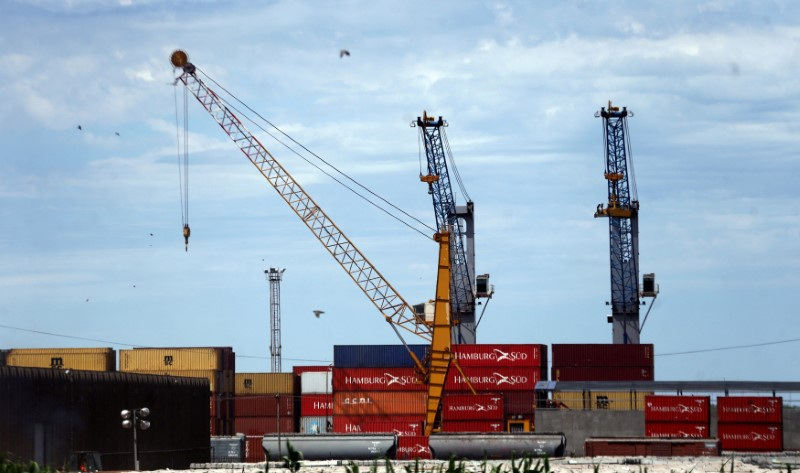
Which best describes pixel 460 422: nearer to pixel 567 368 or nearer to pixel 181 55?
pixel 567 368

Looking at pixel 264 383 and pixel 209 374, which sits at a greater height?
pixel 209 374

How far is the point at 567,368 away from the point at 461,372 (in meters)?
10.1

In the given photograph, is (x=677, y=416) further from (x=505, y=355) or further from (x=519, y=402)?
(x=505, y=355)

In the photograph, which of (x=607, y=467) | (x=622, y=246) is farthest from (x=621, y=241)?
(x=607, y=467)

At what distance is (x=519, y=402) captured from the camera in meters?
88.4

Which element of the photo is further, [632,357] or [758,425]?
[632,357]

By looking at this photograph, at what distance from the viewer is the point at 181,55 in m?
120

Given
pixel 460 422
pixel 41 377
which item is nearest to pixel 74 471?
pixel 41 377

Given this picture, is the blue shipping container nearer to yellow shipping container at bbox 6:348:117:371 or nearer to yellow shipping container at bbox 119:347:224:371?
yellow shipping container at bbox 119:347:224:371

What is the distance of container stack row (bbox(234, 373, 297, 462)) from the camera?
307ft

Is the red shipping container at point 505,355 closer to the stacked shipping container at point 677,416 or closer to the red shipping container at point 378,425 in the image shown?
the red shipping container at point 378,425

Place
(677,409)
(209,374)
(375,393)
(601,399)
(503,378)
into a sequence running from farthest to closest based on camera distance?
(209,374) → (375,393) → (503,378) → (601,399) → (677,409)

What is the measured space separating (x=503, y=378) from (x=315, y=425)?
1675 centimetres

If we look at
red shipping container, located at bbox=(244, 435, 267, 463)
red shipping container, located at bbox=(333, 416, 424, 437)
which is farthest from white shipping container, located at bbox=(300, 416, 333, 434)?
red shipping container, located at bbox=(244, 435, 267, 463)
